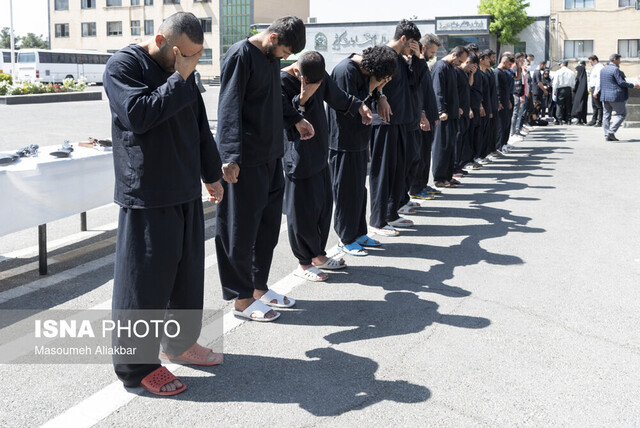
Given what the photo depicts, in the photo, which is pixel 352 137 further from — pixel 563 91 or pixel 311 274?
pixel 563 91

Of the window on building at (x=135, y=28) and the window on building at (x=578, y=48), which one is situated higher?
the window on building at (x=135, y=28)

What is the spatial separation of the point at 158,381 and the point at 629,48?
56589 mm

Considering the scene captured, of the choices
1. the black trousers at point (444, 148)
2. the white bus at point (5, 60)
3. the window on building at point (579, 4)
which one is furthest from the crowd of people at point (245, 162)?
the window on building at point (579, 4)

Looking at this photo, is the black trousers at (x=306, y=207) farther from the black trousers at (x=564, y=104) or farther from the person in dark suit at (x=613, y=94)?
the black trousers at (x=564, y=104)

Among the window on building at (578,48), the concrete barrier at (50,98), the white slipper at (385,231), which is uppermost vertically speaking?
the window on building at (578,48)

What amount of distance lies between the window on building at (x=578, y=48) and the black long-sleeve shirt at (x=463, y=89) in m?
47.6

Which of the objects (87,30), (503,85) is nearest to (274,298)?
(503,85)

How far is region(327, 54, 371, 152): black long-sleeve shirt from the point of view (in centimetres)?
624

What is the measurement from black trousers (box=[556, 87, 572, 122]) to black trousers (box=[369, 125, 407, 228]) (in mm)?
17627

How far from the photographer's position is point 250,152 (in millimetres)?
4574

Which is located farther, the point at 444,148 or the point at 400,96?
the point at 444,148

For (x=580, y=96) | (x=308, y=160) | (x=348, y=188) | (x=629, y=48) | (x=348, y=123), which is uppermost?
(x=629, y=48)

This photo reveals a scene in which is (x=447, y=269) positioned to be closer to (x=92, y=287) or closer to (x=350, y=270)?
(x=350, y=270)

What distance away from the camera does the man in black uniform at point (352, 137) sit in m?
6.20
